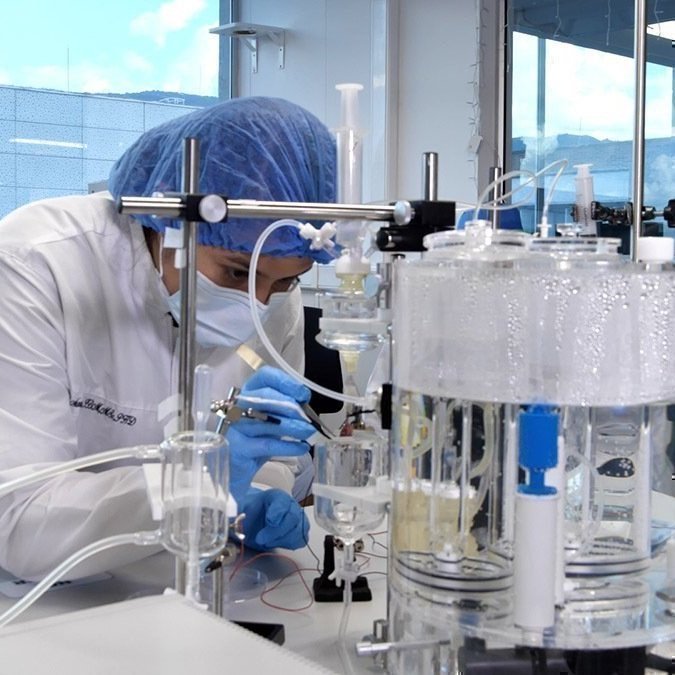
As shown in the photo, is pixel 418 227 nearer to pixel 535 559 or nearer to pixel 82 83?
pixel 535 559

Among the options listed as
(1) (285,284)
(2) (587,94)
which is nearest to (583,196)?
(1) (285,284)

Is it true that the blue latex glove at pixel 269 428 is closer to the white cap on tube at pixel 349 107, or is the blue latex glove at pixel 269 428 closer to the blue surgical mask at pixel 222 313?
the blue surgical mask at pixel 222 313

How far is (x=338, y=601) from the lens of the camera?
1236 mm

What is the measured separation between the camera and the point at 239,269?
4.94 feet

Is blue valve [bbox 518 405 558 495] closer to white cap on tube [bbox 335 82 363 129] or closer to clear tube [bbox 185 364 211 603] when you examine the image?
clear tube [bbox 185 364 211 603]

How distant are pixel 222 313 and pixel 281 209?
620 millimetres

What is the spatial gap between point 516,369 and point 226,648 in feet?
1.07

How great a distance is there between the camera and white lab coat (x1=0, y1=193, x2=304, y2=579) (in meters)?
1.33

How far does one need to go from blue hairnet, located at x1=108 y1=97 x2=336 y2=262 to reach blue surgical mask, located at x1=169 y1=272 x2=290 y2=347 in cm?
12

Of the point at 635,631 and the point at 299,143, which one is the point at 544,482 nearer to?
the point at 635,631

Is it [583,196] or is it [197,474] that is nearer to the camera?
[197,474]

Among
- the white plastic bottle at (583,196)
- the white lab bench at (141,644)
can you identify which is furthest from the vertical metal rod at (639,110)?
the white lab bench at (141,644)

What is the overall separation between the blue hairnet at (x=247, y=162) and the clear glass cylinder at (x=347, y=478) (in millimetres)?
404

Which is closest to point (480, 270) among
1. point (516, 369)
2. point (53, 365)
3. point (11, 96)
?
point (516, 369)
